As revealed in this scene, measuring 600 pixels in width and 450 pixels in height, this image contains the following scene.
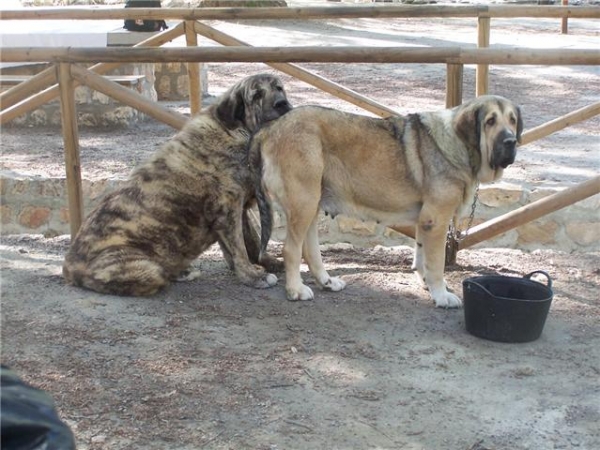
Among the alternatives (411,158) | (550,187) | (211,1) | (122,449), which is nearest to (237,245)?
(411,158)

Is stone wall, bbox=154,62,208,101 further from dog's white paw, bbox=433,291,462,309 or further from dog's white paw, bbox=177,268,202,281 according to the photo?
dog's white paw, bbox=433,291,462,309

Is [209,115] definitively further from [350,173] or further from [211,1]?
[211,1]

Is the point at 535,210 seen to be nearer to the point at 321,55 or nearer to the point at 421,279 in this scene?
the point at 421,279

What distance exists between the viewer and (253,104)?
630 centimetres

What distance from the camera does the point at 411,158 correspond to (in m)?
6.04

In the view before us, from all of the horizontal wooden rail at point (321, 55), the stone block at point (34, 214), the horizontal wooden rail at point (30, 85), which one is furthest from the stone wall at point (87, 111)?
the horizontal wooden rail at point (321, 55)

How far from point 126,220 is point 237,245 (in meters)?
0.85

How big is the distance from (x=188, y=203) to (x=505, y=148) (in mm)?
2338

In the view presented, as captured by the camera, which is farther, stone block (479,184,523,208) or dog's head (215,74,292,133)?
stone block (479,184,523,208)

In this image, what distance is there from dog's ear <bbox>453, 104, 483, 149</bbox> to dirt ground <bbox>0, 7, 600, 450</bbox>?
3.98 feet

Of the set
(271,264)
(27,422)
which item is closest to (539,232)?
(271,264)

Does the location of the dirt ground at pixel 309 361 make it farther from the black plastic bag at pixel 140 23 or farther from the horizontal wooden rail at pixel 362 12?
the black plastic bag at pixel 140 23

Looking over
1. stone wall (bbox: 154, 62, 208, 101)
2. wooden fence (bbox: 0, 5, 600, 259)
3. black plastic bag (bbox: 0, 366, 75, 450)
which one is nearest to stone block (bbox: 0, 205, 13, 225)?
wooden fence (bbox: 0, 5, 600, 259)

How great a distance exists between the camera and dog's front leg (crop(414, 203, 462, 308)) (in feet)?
19.6
